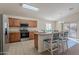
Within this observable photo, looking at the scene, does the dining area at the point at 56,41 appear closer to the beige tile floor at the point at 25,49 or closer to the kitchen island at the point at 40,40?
the kitchen island at the point at 40,40

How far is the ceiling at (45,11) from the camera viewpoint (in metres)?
1.45

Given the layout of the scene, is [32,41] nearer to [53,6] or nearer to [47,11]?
[47,11]

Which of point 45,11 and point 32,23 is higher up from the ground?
point 45,11

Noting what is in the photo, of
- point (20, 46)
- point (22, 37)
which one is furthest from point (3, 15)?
point (20, 46)

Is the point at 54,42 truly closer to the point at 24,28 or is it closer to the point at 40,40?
the point at 40,40

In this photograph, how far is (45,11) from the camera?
1.64 meters

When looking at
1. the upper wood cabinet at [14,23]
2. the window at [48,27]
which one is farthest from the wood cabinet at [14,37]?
the window at [48,27]

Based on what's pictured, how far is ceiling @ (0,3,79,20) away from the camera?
145 centimetres

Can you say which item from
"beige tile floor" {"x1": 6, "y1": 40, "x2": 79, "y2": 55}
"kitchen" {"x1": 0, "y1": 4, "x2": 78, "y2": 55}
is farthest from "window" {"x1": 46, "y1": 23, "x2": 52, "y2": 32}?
"beige tile floor" {"x1": 6, "y1": 40, "x2": 79, "y2": 55}

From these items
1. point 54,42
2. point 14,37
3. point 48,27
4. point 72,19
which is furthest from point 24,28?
point 72,19

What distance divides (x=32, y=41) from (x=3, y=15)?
2.75 ft

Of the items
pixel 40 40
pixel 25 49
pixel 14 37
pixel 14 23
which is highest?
pixel 14 23

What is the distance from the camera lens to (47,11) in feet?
5.40
